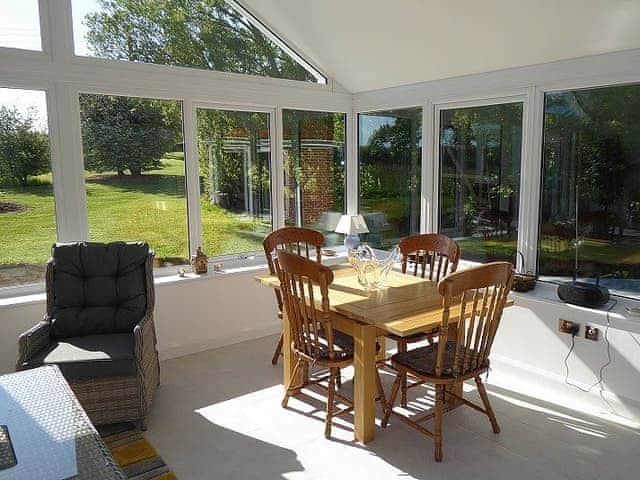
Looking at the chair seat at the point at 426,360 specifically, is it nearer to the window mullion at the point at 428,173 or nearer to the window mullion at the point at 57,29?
the window mullion at the point at 428,173

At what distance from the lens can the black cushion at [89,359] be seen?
2.85m

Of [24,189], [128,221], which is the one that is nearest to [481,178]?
[128,221]

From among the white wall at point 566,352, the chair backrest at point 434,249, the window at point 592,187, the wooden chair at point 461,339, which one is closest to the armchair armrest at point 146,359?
the wooden chair at point 461,339

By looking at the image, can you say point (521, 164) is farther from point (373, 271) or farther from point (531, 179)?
point (373, 271)

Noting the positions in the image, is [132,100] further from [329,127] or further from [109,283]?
[329,127]

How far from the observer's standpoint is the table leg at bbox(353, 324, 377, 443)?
9.25 feet

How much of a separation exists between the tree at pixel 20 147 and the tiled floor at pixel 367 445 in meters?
1.84

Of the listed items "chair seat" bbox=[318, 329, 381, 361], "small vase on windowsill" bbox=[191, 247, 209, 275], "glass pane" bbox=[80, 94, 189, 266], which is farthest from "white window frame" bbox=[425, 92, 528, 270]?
"glass pane" bbox=[80, 94, 189, 266]

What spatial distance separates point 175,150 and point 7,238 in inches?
55.8

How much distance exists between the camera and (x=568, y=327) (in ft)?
11.1

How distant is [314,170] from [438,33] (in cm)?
191

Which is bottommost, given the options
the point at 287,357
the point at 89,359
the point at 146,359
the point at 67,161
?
the point at 287,357

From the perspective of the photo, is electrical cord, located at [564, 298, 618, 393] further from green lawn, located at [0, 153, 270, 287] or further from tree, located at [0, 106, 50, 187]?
tree, located at [0, 106, 50, 187]

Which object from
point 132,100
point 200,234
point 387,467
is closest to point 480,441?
point 387,467
